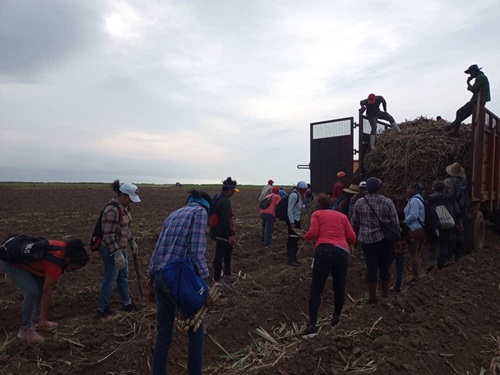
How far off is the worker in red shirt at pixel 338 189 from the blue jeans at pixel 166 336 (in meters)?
5.49

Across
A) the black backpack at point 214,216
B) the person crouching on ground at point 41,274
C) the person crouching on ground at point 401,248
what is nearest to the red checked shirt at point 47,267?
the person crouching on ground at point 41,274

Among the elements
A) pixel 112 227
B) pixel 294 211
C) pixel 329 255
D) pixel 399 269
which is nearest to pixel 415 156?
pixel 294 211

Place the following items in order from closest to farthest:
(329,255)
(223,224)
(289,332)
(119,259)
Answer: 1. (329,255)
2. (289,332)
3. (119,259)
4. (223,224)

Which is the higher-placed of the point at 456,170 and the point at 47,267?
the point at 456,170

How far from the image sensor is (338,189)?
8516mm

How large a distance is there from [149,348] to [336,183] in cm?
539

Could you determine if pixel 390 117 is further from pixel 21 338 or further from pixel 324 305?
pixel 21 338

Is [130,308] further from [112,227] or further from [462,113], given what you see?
[462,113]

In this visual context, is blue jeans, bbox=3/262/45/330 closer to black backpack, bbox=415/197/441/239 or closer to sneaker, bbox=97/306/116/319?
sneaker, bbox=97/306/116/319

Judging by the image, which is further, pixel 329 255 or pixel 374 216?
pixel 374 216

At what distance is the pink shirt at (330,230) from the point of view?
15.6ft

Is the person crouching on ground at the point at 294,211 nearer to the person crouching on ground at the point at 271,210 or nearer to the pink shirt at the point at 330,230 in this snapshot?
the person crouching on ground at the point at 271,210

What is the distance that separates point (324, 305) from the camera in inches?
237

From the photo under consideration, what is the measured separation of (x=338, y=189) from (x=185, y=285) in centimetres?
575
